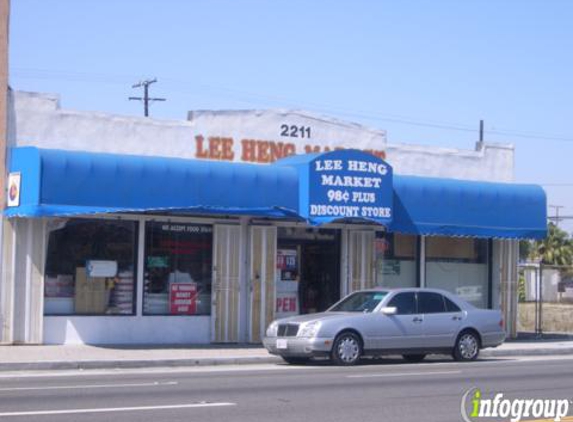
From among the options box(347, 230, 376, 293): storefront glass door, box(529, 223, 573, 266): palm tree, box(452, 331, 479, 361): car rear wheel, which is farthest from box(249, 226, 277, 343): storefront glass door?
box(529, 223, 573, 266): palm tree

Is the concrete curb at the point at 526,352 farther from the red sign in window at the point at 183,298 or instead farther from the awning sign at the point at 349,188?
the red sign in window at the point at 183,298

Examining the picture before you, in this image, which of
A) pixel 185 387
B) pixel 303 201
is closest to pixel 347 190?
pixel 303 201

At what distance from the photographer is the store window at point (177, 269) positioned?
77.7 feet

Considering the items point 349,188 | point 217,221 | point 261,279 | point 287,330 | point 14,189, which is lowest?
point 287,330

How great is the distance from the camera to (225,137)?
2483cm

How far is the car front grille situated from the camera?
2016 cm

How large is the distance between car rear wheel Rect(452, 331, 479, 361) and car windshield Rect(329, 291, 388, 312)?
2033mm

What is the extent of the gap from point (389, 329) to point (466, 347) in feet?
7.21

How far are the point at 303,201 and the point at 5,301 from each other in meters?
7.14

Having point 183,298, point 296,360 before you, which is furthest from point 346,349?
A: point 183,298

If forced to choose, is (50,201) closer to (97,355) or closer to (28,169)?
(28,169)

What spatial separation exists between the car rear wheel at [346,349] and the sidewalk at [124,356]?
5.84 ft

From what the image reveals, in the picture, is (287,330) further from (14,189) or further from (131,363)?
(14,189)

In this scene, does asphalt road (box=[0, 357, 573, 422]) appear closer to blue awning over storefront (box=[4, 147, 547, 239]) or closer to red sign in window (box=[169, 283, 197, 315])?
red sign in window (box=[169, 283, 197, 315])
